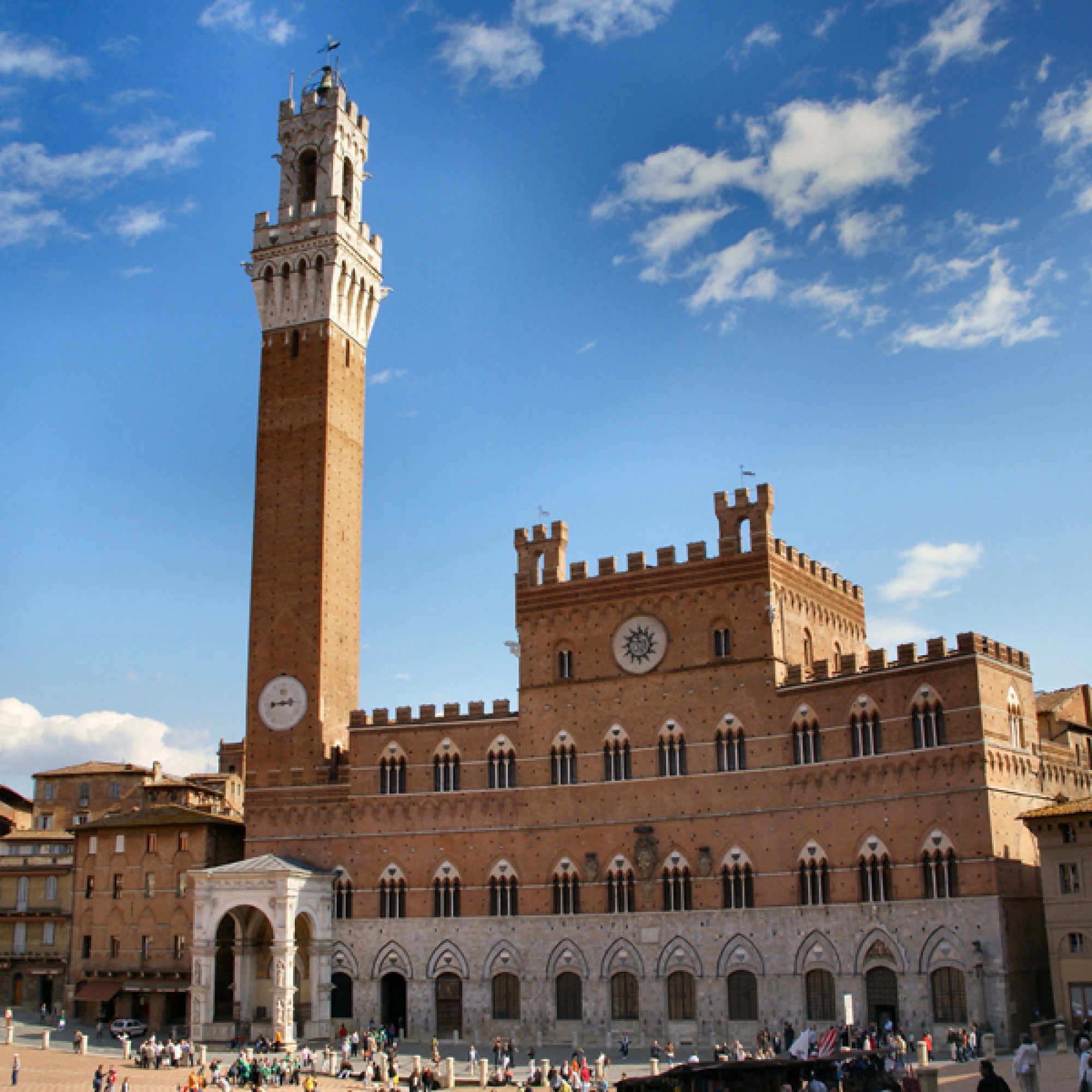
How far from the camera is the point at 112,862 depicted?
5531 centimetres

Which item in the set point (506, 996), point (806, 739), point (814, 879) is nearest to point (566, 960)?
point (506, 996)

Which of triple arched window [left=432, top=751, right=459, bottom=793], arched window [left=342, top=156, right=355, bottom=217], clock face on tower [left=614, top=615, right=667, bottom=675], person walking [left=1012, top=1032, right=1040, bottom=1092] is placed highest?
arched window [left=342, top=156, right=355, bottom=217]

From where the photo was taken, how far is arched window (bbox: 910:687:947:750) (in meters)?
41.4

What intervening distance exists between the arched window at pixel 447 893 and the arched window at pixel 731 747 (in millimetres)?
11836

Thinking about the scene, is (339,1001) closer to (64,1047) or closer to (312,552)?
(64,1047)

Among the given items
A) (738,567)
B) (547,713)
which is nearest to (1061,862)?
(738,567)

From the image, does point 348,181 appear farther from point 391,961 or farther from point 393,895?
point 391,961

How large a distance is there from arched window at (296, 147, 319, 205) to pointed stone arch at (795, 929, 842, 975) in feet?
136

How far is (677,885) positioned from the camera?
4575 centimetres

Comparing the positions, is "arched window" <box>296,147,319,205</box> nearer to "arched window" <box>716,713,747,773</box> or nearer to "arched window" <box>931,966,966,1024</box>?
"arched window" <box>716,713,747,773</box>

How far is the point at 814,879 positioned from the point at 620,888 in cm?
757

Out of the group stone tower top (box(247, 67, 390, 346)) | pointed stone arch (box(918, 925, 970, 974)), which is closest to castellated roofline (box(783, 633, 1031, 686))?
pointed stone arch (box(918, 925, 970, 974))

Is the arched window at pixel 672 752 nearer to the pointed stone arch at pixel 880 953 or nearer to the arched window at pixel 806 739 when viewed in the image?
the arched window at pixel 806 739

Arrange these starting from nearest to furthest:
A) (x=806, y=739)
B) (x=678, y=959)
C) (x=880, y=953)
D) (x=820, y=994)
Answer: (x=880, y=953) → (x=820, y=994) → (x=806, y=739) → (x=678, y=959)
